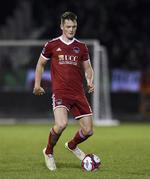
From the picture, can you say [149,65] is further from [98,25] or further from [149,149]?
[149,149]

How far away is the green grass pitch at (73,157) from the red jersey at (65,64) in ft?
3.70

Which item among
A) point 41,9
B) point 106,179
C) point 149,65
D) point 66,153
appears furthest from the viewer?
point 41,9

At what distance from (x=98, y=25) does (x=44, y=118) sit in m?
12.3

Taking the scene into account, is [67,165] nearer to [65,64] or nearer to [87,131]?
[87,131]

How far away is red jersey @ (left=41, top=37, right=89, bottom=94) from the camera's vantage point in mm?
10031

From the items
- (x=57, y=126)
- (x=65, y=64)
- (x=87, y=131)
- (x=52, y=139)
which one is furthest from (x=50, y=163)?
(x=65, y=64)

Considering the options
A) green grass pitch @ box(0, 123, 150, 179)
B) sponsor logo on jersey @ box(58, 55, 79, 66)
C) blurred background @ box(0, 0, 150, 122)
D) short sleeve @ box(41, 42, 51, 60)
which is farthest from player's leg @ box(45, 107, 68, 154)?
blurred background @ box(0, 0, 150, 122)

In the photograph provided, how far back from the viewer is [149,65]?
1346 inches

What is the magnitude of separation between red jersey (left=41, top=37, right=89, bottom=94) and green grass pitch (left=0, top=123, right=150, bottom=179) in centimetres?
A: 113

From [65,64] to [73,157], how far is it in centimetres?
222

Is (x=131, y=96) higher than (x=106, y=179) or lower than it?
lower

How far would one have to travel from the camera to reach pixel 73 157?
1175cm

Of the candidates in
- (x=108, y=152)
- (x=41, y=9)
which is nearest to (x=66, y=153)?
(x=108, y=152)

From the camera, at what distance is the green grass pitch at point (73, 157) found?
942 centimetres
